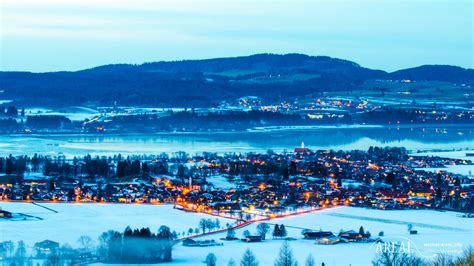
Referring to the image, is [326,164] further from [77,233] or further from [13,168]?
[77,233]

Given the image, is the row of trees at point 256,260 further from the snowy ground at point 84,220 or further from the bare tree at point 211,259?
the snowy ground at point 84,220

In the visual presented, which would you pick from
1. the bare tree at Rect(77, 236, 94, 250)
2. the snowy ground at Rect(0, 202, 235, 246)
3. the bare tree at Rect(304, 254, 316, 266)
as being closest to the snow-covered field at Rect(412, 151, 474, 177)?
the snowy ground at Rect(0, 202, 235, 246)

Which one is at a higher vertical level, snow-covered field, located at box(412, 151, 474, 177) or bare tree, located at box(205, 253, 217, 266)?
snow-covered field, located at box(412, 151, 474, 177)

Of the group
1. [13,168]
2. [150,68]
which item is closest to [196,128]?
[13,168]

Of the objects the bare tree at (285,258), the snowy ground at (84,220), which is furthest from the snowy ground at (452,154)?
the bare tree at (285,258)

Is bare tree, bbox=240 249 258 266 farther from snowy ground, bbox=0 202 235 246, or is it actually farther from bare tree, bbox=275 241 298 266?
snowy ground, bbox=0 202 235 246
